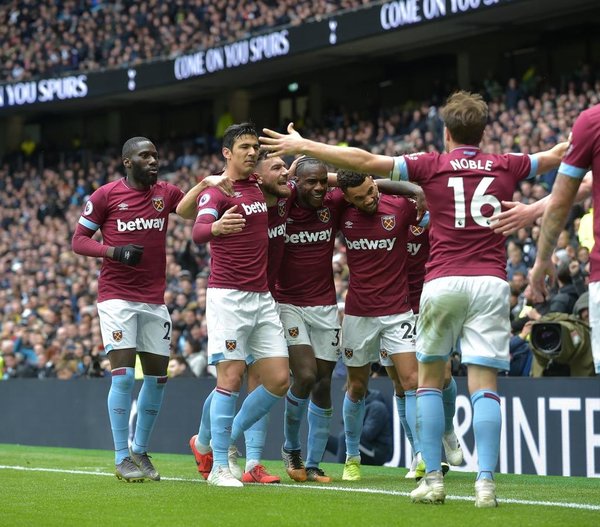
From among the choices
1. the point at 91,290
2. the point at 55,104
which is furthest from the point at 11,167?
the point at 91,290

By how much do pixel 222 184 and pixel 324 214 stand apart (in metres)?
1.09

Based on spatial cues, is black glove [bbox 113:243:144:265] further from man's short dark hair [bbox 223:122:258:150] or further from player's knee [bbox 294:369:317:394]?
player's knee [bbox 294:369:317:394]

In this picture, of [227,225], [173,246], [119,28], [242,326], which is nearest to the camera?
[227,225]

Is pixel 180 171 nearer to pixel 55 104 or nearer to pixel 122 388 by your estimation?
pixel 55 104

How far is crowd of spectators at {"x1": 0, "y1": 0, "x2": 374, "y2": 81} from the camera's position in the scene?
27844 millimetres

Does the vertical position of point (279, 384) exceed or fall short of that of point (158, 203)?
it falls short

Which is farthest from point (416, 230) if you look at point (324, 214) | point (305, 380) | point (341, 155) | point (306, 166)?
point (341, 155)

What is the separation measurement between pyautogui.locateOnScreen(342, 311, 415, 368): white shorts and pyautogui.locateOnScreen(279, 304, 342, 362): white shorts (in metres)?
0.11

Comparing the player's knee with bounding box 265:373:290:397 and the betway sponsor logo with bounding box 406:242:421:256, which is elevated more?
the betway sponsor logo with bounding box 406:242:421:256

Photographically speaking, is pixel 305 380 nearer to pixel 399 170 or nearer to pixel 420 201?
pixel 420 201

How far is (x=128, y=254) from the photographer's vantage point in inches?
328

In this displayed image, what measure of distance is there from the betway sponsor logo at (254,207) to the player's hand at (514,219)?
7.56 ft

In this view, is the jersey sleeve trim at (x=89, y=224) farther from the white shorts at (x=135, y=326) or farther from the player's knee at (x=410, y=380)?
the player's knee at (x=410, y=380)

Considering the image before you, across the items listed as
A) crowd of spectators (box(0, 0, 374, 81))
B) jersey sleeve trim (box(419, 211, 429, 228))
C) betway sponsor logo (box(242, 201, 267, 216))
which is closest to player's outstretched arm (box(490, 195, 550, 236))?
betway sponsor logo (box(242, 201, 267, 216))
